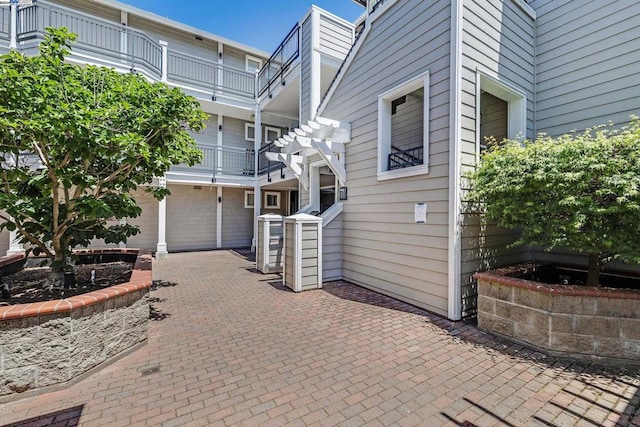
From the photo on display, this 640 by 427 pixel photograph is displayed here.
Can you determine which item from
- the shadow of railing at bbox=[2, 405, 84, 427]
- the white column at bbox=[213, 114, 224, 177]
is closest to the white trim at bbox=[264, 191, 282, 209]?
the white column at bbox=[213, 114, 224, 177]

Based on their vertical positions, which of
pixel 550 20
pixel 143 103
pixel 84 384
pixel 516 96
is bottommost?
pixel 84 384

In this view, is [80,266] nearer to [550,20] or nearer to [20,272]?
[20,272]

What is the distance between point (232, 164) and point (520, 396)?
11.8 metres

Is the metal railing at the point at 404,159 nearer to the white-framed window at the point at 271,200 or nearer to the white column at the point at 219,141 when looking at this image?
the white column at the point at 219,141

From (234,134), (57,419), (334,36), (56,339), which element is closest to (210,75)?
(234,134)

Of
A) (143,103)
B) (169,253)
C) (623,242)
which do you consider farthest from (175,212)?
(623,242)

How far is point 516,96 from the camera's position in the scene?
18.1 ft

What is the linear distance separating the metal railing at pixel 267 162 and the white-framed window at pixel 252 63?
14.8ft

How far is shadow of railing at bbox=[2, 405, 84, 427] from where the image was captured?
89.4 inches

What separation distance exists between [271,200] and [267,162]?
2.73 metres

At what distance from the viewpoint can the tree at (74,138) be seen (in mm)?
2992

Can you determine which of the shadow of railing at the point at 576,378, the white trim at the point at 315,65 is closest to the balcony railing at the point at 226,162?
the white trim at the point at 315,65

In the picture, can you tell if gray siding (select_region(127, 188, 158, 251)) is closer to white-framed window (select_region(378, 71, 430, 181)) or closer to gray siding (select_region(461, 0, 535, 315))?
white-framed window (select_region(378, 71, 430, 181))

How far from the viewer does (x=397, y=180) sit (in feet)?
17.7
